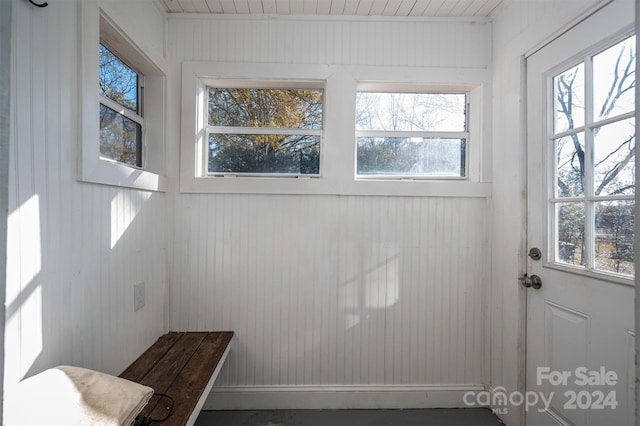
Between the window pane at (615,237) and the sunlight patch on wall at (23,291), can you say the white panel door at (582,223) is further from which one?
the sunlight patch on wall at (23,291)

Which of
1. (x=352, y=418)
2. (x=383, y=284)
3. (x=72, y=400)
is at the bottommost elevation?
(x=352, y=418)

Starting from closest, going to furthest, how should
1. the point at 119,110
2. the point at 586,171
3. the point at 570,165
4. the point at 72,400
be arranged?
the point at 72,400
the point at 586,171
the point at 570,165
the point at 119,110

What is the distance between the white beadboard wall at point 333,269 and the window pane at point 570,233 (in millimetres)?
503

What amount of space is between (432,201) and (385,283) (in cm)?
63

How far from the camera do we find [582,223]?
141 cm

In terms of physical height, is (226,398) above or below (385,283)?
below

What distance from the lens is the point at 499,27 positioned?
192 cm

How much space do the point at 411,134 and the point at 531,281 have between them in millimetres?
1139

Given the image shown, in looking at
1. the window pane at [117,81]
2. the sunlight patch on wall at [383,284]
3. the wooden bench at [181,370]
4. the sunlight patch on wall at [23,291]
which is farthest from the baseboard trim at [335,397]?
the window pane at [117,81]

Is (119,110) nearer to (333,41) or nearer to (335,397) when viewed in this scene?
(333,41)

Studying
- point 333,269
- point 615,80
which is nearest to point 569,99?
point 615,80

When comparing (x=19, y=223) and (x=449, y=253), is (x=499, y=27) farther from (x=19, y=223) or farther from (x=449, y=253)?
(x=19, y=223)

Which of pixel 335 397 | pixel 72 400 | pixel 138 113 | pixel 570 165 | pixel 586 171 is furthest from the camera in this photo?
pixel 335 397

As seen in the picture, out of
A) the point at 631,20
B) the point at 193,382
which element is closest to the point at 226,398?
the point at 193,382
